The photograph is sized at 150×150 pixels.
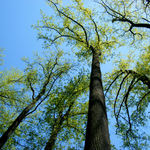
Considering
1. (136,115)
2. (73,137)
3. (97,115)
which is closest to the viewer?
(97,115)

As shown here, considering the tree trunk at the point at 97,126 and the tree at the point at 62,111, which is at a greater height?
the tree at the point at 62,111

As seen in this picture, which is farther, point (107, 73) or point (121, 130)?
point (107, 73)

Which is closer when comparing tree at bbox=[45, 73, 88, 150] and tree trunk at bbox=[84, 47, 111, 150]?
tree trunk at bbox=[84, 47, 111, 150]

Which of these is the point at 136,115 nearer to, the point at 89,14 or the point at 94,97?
the point at 94,97

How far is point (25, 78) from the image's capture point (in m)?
11.2

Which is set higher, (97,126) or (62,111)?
(62,111)

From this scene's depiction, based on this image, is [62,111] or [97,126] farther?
[62,111]

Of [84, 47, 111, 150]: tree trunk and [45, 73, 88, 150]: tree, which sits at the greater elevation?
[45, 73, 88, 150]: tree

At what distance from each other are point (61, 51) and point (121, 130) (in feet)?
30.3

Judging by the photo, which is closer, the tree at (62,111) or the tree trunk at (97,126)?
the tree trunk at (97,126)

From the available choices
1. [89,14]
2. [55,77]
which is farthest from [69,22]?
[55,77]

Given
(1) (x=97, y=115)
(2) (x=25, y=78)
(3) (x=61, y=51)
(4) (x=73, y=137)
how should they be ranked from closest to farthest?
(1) (x=97, y=115)
(4) (x=73, y=137)
(2) (x=25, y=78)
(3) (x=61, y=51)

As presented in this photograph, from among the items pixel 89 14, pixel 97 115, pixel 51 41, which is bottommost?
pixel 97 115

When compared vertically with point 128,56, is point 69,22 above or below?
above
